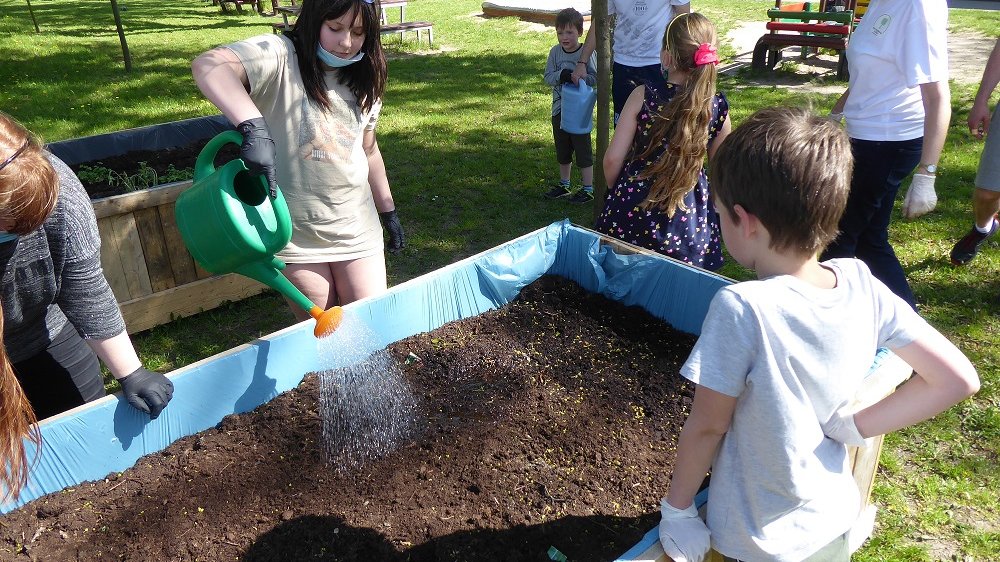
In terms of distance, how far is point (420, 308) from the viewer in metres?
2.84

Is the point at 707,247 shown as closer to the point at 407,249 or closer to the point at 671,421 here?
the point at 671,421

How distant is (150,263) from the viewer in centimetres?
335

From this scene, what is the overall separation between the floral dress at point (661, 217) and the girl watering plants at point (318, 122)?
93cm

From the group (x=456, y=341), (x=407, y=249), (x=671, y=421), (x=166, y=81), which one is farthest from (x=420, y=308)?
(x=166, y=81)

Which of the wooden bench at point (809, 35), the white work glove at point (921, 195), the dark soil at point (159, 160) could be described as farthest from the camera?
the wooden bench at point (809, 35)

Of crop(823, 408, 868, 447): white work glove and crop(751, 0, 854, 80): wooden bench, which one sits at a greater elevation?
crop(751, 0, 854, 80): wooden bench

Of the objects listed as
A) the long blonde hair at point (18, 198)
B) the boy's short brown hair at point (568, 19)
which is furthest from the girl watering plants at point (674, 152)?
the boy's short brown hair at point (568, 19)

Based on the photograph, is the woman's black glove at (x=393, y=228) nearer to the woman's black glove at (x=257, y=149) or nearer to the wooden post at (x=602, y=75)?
the woman's black glove at (x=257, y=149)

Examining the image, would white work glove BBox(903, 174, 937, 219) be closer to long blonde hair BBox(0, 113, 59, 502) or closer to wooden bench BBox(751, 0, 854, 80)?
long blonde hair BBox(0, 113, 59, 502)

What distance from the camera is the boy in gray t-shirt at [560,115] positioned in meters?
4.90

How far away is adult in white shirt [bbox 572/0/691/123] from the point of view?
4.36m

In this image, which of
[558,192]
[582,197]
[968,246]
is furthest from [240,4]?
[968,246]

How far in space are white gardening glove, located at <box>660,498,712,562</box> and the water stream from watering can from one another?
109 cm

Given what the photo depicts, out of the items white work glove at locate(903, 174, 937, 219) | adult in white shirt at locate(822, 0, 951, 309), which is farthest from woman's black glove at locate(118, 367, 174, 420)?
white work glove at locate(903, 174, 937, 219)
